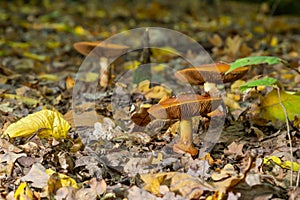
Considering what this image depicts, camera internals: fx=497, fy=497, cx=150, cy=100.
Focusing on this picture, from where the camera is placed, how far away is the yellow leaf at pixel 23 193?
2.45 metres

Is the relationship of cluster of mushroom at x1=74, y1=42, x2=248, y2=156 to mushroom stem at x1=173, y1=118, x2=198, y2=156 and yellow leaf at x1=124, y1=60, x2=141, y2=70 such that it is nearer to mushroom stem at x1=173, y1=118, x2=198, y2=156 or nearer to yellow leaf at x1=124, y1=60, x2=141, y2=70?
mushroom stem at x1=173, y1=118, x2=198, y2=156

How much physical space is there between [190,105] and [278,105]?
38.3 inches

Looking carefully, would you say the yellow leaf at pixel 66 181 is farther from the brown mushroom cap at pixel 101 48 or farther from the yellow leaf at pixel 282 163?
the brown mushroom cap at pixel 101 48

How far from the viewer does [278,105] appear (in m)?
3.36

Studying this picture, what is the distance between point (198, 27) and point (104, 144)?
4862 mm

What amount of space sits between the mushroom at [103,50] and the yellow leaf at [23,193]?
1.73m

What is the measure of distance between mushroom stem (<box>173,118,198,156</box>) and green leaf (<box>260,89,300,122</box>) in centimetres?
75

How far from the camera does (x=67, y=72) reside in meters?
5.14

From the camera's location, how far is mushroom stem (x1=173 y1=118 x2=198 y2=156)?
290 cm

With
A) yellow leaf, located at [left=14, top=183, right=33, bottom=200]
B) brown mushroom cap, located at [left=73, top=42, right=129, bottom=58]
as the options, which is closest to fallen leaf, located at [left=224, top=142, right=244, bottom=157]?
yellow leaf, located at [left=14, top=183, right=33, bottom=200]

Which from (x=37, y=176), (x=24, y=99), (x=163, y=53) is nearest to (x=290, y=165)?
(x=37, y=176)

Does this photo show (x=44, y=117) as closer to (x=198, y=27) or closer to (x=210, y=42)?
(x=210, y=42)

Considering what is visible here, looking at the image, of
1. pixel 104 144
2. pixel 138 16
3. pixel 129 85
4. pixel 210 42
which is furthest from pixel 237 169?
pixel 138 16

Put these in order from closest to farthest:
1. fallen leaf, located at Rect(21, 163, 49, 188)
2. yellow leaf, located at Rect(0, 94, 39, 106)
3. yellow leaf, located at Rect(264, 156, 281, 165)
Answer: fallen leaf, located at Rect(21, 163, 49, 188) < yellow leaf, located at Rect(264, 156, 281, 165) < yellow leaf, located at Rect(0, 94, 39, 106)
